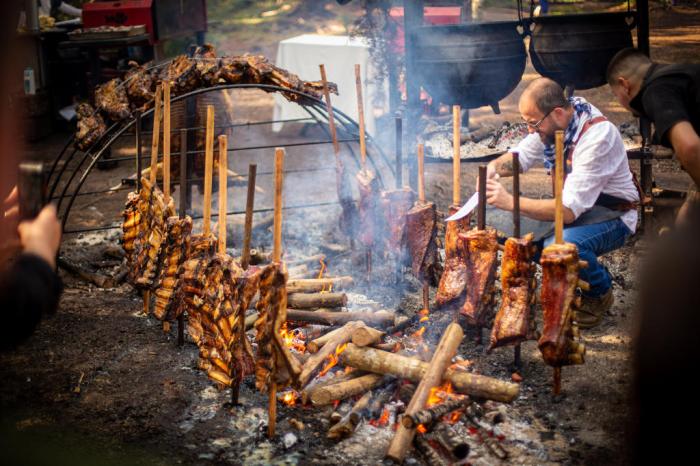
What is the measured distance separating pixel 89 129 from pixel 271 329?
3.81 m

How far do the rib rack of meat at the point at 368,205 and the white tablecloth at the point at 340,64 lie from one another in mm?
5130

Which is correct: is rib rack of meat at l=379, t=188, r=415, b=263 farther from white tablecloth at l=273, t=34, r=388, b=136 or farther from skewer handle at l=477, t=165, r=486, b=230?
white tablecloth at l=273, t=34, r=388, b=136

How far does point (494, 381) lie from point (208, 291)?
1.94 meters

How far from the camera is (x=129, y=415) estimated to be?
4617 mm

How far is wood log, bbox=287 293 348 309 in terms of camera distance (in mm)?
5754

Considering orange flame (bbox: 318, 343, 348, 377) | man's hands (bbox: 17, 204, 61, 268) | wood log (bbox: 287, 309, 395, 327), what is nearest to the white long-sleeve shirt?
wood log (bbox: 287, 309, 395, 327)

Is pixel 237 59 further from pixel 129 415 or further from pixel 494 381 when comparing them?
pixel 494 381

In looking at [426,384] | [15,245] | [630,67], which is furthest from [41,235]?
[630,67]

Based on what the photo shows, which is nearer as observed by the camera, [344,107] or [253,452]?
[253,452]

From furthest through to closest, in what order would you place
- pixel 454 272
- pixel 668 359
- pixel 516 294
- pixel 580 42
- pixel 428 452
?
1. pixel 580 42
2. pixel 454 272
3. pixel 516 294
4. pixel 428 452
5. pixel 668 359

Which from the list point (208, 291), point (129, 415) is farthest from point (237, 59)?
point (129, 415)

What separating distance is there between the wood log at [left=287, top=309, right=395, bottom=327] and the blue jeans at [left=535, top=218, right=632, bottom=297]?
1600 millimetres

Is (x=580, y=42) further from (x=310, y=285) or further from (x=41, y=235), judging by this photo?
(x=41, y=235)

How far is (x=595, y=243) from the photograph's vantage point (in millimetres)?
5676
